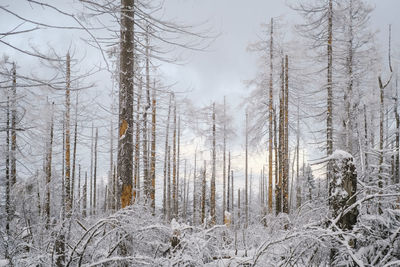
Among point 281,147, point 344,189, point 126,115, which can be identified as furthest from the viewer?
point 281,147

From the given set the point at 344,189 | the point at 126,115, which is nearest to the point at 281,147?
the point at 126,115

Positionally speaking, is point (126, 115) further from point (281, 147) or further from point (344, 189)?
point (281, 147)

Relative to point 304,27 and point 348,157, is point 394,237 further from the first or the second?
point 304,27

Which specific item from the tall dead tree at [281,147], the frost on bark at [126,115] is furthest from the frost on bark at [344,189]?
the tall dead tree at [281,147]

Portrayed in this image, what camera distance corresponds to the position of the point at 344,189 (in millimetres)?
2924

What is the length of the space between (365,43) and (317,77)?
3.03m

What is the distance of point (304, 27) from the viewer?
13.2m

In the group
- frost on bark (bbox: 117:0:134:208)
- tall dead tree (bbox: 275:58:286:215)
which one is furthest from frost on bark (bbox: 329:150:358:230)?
tall dead tree (bbox: 275:58:286:215)

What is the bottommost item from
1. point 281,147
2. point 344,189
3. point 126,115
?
point 344,189

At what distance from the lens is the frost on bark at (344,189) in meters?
2.86

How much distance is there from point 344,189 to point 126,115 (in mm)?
4714

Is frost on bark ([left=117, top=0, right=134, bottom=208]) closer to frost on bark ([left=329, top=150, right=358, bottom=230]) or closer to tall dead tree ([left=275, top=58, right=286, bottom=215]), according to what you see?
frost on bark ([left=329, top=150, right=358, bottom=230])

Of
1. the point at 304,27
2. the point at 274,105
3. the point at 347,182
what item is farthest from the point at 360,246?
the point at 274,105

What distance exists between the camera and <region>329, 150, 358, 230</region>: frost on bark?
2857 mm
